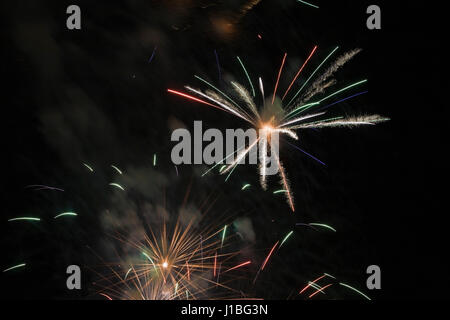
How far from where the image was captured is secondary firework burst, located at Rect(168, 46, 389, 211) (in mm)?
5340

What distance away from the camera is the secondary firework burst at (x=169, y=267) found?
19.0 ft

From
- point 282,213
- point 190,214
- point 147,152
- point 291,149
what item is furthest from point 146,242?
point 291,149

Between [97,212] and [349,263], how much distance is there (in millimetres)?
5714

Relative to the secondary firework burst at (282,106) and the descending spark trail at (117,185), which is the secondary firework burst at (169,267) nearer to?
the descending spark trail at (117,185)

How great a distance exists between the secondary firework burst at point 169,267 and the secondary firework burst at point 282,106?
1.83 metres

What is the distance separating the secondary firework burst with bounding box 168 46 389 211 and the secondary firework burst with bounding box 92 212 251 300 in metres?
1.83

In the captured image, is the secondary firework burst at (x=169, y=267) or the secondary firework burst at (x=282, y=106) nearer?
the secondary firework burst at (x=282, y=106)

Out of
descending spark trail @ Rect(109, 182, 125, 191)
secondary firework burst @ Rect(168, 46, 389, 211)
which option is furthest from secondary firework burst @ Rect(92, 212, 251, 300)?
secondary firework burst @ Rect(168, 46, 389, 211)

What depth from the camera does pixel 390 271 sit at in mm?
6984

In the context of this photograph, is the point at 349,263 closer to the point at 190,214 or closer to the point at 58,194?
the point at 190,214

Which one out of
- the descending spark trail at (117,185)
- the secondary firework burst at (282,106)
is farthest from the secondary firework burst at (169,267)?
the secondary firework burst at (282,106)

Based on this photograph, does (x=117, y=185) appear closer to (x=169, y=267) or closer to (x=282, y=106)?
(x=169, y=267)

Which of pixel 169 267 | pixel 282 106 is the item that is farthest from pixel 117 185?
pixel 282 106

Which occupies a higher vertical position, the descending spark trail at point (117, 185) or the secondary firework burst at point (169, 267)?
the descending spark trail at point (117, 185)
